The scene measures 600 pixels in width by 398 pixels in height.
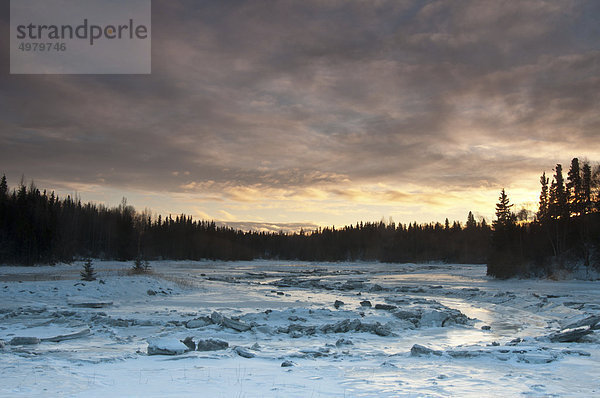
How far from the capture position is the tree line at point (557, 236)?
54625mm

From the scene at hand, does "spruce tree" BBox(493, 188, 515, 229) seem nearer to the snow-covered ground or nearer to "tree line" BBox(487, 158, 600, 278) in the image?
"tree line" BBox(487, 158, 600, 278)

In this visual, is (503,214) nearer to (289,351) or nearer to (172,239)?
(289,351)

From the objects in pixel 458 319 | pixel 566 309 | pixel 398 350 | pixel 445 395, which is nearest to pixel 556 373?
pixel 445 395

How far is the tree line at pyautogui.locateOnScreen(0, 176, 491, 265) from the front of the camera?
75.0m

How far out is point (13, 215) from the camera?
75.4 m

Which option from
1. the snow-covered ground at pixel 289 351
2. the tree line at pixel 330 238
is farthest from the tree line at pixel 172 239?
the snow-covered ground at pixel 289 351

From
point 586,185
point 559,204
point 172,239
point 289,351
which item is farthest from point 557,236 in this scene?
point 172,239

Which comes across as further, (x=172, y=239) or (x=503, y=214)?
(x=172, y=239)

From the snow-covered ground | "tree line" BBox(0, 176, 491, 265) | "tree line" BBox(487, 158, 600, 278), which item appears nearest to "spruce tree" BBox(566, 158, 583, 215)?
"tree line" BBox(487, 158, 600, 278)

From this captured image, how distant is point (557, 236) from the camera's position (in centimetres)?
5778

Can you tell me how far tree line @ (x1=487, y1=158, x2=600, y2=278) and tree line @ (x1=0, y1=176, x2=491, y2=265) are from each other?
185 feet

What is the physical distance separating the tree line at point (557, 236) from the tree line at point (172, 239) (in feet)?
185

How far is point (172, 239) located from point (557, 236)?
116m

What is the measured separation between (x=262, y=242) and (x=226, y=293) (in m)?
155
